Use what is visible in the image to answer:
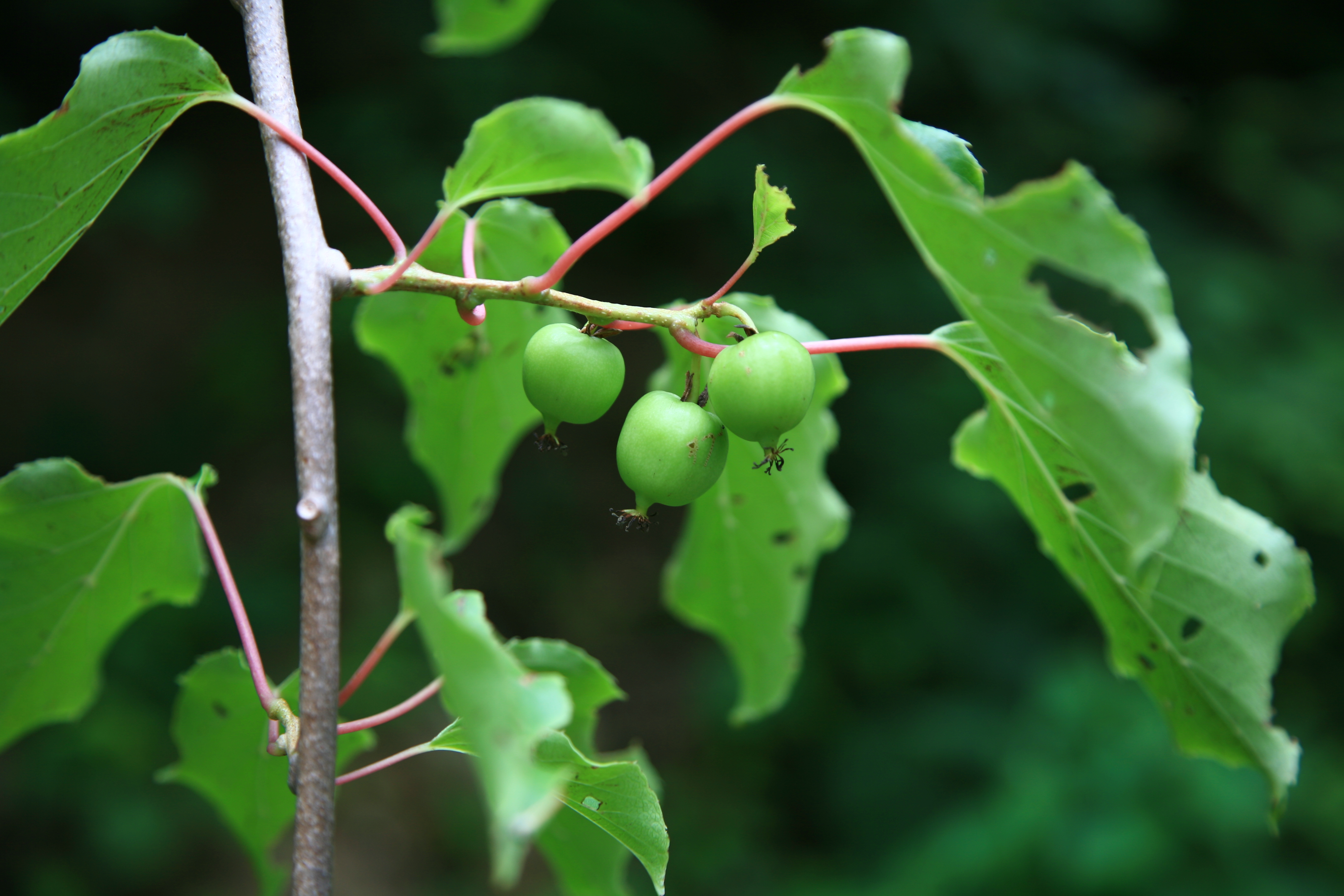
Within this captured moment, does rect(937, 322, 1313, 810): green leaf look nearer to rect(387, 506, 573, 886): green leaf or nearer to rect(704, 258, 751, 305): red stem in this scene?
rect(704, 258, 751, 305): red stem

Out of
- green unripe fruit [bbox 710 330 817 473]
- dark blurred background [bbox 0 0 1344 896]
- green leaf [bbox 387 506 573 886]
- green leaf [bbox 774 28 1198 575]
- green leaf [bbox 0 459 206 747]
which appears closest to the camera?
green leaf [bbox 387 506 573 886]

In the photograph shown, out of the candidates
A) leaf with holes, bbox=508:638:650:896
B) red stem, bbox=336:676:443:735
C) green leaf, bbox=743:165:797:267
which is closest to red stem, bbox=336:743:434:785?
red stem, bbox=336:676:443:735

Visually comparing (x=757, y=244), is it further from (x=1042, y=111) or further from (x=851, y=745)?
(x=1042, y=111)

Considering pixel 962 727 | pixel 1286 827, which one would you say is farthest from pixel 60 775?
pixel 1286 827

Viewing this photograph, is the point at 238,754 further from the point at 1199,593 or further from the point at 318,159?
the point at 1199,593

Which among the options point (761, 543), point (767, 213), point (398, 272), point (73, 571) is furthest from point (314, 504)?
point (761, 543)

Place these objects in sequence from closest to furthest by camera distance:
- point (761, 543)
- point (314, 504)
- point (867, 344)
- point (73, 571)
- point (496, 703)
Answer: point (496, 703) < point (314, 504) < point (867, 344) < point (73, 571) < point (761, 543)
